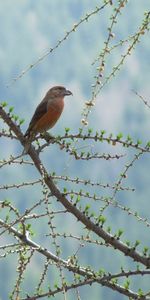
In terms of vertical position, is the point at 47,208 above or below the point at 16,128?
below

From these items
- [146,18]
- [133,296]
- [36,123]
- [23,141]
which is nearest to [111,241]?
[133,296]

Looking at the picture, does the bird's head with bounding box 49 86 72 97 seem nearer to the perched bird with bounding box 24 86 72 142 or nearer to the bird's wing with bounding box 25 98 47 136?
the perched bird with bounding box 24 86 72 142

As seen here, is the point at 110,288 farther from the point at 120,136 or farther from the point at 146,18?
the point at 146,18

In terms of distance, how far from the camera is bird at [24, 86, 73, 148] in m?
5.61

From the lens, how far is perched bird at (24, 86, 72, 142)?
18.4 feet

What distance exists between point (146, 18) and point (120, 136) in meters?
0.74

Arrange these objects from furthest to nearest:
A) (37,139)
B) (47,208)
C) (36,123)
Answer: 1. (36,123)
2. (37,139)
3. (47,208)

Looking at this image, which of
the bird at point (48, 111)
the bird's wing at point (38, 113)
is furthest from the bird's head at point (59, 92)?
the bird's wing at point (38, 113)

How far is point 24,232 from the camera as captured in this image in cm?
400

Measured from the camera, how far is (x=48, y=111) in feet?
19.7

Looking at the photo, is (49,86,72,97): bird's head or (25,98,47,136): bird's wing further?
(49,86,72,97): bird's head

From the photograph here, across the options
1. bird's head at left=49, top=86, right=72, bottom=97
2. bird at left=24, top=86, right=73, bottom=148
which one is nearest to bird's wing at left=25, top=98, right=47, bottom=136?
bird at left=24, top=86, right=73, bottom=148

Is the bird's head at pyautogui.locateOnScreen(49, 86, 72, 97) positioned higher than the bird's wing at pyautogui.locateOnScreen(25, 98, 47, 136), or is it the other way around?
the bird's head at pyautogui.locateOnScreen(49, 86, 72, 97)

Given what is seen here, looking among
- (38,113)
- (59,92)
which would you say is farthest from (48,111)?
(59,92)
